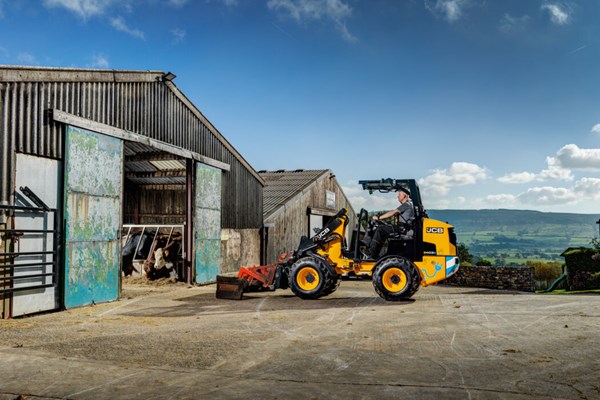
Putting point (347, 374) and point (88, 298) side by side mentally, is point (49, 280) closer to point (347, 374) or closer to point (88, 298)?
point (88, 298)

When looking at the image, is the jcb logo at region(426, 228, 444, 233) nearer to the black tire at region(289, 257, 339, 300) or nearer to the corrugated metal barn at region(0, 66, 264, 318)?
the black tire at region(289, 257, 339, 300)

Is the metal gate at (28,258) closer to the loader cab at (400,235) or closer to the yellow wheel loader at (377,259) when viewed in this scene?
the yellow wheel loader at (377,259)

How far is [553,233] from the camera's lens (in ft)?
570

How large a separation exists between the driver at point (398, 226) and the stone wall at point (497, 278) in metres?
14.8

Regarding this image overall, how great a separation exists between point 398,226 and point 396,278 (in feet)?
4.07

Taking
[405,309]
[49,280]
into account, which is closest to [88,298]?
[49,280]

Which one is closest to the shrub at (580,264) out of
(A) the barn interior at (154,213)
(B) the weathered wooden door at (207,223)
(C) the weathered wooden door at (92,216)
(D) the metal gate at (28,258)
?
(B) the weathered wooden door at (207,223)

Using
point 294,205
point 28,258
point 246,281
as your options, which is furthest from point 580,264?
point 28,258

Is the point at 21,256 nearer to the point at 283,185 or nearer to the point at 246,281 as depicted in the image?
the point at 246,281

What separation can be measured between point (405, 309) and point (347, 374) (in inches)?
226

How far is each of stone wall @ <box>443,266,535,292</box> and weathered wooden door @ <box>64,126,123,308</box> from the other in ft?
A: 58.7

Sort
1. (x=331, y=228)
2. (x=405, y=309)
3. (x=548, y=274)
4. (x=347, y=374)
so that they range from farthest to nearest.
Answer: (x=548, y=274)
(x=331, y=228)
(x=405, y=309)
(x=347, y=374)

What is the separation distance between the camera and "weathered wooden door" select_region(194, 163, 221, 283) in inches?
723

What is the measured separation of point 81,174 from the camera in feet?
41.2
